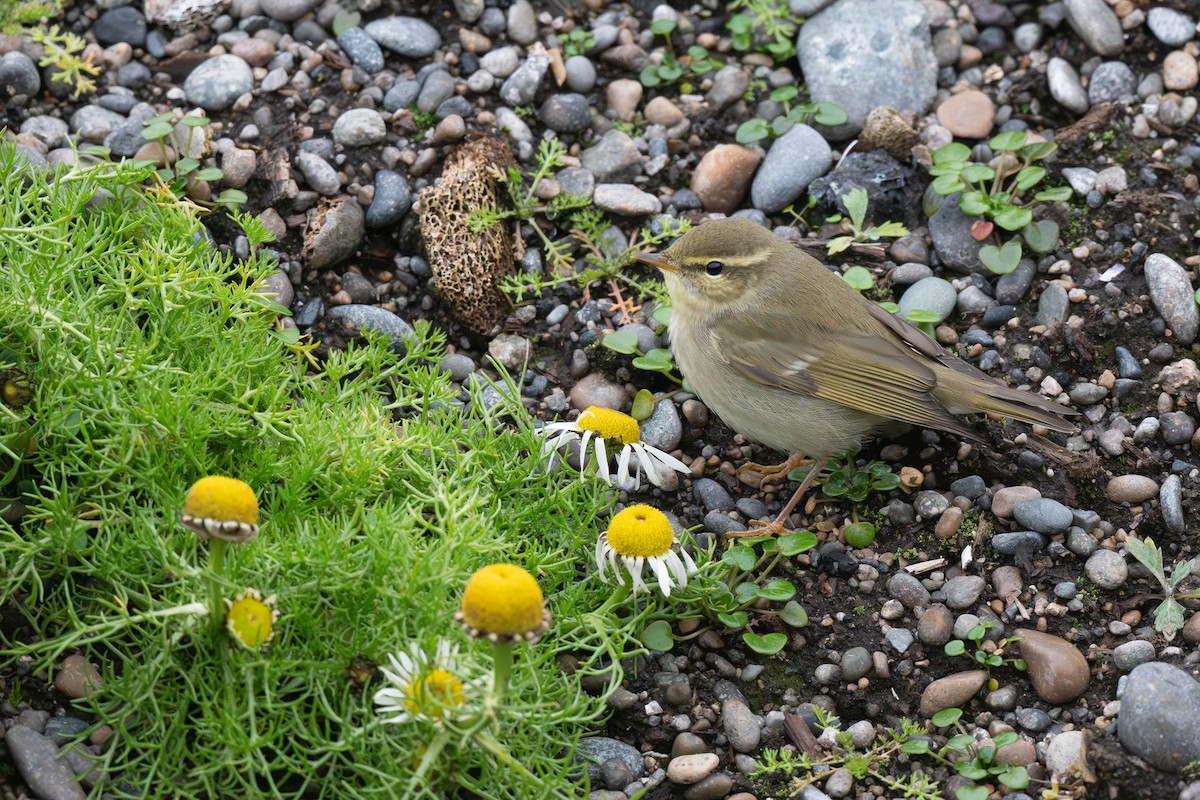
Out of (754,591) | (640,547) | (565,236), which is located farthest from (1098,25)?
(640,547)

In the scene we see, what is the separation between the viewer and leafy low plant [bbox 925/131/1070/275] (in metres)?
5.58

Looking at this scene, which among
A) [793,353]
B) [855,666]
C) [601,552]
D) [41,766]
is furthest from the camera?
[793,353]

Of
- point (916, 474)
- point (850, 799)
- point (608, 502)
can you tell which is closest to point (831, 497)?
point (916, 474)

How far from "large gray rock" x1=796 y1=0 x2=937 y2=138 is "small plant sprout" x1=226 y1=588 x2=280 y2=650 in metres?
4.07

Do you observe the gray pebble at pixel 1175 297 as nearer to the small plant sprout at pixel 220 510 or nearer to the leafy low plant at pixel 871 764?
the leafy low plant at pixel 871 764

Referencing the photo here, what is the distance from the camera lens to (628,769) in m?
4.02

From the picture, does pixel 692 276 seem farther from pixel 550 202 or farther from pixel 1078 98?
pixel 1078 98

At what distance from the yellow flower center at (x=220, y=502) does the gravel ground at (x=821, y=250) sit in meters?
1.10

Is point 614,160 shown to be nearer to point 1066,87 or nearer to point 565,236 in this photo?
point 565,236

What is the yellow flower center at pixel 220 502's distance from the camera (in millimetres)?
3082

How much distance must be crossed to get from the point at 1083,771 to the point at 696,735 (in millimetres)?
1253

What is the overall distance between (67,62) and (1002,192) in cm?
458

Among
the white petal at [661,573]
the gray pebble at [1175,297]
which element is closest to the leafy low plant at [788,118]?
the gray pebble at [1175,297]

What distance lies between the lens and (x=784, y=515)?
4.91 meters
